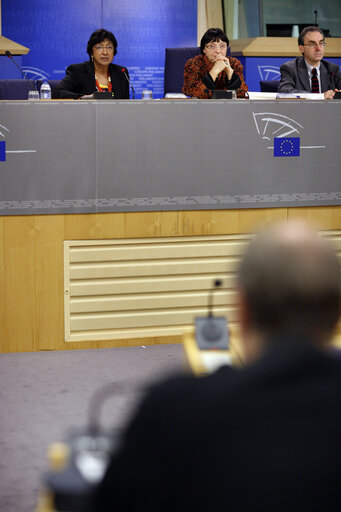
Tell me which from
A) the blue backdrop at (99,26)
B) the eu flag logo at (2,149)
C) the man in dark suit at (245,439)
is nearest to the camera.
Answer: the man in dark suit at (245,439)

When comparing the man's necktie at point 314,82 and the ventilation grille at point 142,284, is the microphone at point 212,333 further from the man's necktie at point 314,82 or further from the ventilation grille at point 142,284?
the man's necktie at point 314,82

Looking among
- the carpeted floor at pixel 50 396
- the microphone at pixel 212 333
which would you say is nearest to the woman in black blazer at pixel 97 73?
the carpeted floor at pixel 50 396

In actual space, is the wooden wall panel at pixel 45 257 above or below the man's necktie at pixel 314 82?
below

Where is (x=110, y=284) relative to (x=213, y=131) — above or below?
below

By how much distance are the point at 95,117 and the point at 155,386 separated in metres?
2.93

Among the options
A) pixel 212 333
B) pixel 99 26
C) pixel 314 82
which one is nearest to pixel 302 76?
pixel 314 82

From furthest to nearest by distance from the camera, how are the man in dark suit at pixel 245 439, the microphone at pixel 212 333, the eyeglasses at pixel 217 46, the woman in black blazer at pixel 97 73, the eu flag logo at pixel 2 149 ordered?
the eyeglasses at pixel 217 46
the woman in black blazer at pixel 97 73
the eu flag logo at pixel 2 149
the microphone at pixel 212 333
the man in dark suit at pixel 245 439

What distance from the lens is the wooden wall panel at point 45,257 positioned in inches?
142

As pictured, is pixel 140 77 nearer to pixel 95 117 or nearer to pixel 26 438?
pixel 95 117

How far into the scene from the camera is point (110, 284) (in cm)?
372

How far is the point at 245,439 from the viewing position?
0.75 m

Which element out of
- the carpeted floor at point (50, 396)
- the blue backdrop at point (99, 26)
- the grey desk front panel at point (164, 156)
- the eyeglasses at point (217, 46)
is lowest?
the carpeted floor at point (50, 396)

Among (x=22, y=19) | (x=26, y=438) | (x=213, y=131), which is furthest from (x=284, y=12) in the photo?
(x=26, y=438)

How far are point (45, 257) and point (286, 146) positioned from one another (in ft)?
4.42
